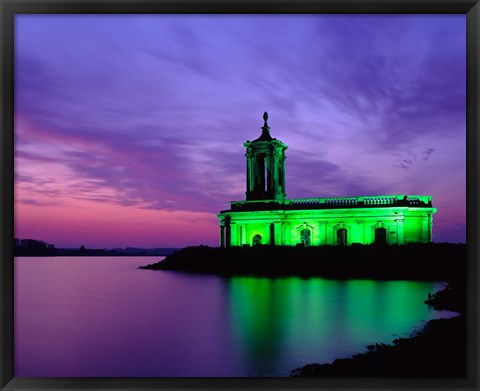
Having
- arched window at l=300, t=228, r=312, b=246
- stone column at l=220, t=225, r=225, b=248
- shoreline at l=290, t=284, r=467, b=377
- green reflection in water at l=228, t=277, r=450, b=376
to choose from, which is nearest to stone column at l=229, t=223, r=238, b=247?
stone column at l=220, t=225, r=225, b=248

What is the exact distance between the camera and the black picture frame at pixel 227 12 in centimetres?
786

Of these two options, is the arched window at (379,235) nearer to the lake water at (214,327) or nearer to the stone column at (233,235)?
the lake water at (214,327)

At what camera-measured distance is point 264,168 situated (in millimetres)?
45656

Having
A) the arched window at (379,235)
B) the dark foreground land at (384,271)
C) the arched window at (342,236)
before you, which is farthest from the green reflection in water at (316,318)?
the arched window at (342,236)

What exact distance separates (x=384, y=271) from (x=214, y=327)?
58.2 ft

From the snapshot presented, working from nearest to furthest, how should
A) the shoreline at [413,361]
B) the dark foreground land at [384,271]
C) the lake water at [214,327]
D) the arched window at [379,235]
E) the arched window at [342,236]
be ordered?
the shoreline at [413,361], the dark foreground land at [384,271], the lake water at [214,327], the arched window at [379,235], the arched window at [342,236]

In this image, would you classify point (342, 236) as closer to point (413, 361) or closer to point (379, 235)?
point (379, 235)

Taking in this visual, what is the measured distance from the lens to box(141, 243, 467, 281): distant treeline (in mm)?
32469

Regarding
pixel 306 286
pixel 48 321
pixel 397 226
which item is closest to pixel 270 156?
pixel 397 226

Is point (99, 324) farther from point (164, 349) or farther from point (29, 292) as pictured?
point (29, 292)

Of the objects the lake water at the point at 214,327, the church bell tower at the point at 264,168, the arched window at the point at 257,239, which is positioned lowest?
the lake water at the point at 214,327

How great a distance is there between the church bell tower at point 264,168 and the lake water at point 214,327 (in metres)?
14.8

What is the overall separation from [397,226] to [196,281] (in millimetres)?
16065

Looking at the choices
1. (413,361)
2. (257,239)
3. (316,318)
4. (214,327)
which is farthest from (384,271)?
(413,361)
